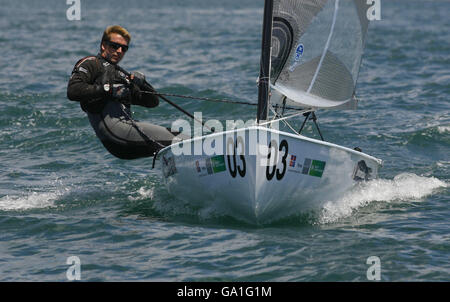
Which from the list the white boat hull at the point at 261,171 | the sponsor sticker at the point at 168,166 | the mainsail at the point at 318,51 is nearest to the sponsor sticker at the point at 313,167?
the white boat hull at the point at 261,171

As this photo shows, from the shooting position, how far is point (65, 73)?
725 inches

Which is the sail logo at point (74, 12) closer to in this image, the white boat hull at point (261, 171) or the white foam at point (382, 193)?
the white boat hull at point (261, 171)

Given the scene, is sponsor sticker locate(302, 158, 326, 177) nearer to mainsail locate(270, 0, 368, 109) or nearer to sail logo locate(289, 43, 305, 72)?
mainsail locate(270, 0, 368, 109)

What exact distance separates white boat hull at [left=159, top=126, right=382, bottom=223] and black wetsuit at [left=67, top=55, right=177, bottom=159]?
0.43m

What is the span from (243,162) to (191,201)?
1.17m

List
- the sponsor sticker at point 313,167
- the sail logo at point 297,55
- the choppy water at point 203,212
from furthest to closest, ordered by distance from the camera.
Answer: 1. the sail logo at point 297,55
2. the sponsor sticker at point 313,167
3. the choppy water at point 203,212

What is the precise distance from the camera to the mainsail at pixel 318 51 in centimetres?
757

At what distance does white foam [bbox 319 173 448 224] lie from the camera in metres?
7.66

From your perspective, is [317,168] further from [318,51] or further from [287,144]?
[318,51]

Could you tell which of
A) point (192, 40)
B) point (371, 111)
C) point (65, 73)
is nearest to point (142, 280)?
point (371, 111)

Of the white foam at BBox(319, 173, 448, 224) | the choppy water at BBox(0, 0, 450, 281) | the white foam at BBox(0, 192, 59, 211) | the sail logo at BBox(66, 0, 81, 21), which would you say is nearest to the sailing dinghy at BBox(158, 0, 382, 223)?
the white foam at BBox(319, 173, 448, 224)

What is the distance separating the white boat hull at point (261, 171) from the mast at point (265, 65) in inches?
17.3

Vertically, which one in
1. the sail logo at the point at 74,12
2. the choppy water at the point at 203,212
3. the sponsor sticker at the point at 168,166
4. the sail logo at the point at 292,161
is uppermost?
the sail logo at the point at 74,12

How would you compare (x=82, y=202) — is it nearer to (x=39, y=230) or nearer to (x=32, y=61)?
(x=39, y=230)
